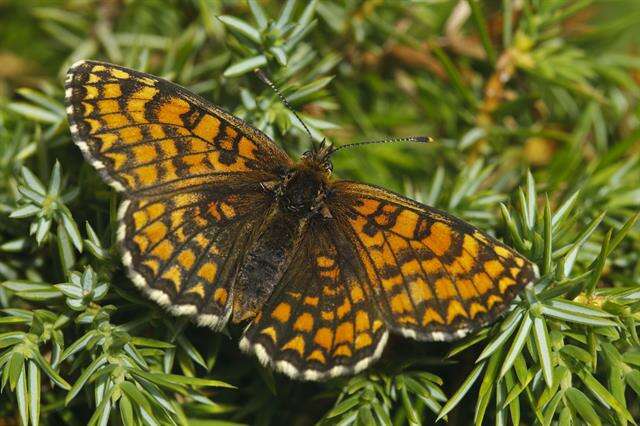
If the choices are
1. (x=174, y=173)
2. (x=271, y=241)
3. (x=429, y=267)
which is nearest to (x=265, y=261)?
(x=271, y=241)

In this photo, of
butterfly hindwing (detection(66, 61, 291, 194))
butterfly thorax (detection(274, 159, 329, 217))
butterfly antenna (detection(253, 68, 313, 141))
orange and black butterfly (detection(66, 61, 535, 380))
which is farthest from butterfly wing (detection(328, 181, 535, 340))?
butterfly hindwing (detection(66, 61, 291, 194))

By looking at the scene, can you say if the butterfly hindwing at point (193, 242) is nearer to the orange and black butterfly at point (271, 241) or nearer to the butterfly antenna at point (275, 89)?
the orange and black butterfly at point (271, 241)

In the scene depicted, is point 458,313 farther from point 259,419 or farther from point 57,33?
point 57,33

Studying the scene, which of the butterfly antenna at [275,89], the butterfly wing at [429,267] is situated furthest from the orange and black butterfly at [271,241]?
the butterfly antenna at [275,89]

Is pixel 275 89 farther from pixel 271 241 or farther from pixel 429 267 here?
pixel 429 267

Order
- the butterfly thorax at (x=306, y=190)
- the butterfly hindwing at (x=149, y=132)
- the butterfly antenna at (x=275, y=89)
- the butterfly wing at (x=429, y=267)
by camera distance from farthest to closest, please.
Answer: the butterfly thorax at (x=306, y=190) → the butterfly antenna at (x=275, y=89) → the butterfly hindwing at (x=149, y=132) → the butterfly wing at (x=429, y=267)

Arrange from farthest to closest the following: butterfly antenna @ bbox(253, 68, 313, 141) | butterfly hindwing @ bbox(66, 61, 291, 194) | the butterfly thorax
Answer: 1. the butterfly thorax
2. butterfly antenna @ bbox(253, 68, 313, 141)
3. butterfly hindwing @ bbox(66, 61, 291, 194)

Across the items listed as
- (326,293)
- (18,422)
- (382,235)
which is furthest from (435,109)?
(18,422)

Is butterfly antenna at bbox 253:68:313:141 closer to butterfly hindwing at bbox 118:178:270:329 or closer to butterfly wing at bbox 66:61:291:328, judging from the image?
butterfly wing at bbox 66:61:291:328
